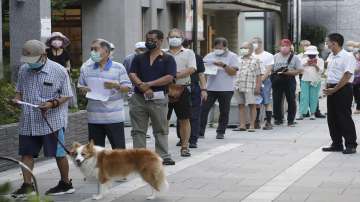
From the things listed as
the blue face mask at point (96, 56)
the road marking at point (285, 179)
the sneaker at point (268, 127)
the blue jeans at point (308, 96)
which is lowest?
the road marking at point (285, 179)

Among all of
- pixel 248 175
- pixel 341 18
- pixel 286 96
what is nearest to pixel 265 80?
pixel 286 96

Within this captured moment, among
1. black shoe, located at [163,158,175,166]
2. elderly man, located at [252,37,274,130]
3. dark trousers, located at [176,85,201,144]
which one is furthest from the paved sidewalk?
elderly man, located at [252,37,274,130]

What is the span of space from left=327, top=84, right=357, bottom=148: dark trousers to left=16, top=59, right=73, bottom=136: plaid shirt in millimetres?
5398

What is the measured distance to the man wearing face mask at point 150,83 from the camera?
11.0m

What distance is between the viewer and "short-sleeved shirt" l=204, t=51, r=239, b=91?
15.7 metres

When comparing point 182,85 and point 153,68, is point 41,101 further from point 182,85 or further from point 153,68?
point 182,85

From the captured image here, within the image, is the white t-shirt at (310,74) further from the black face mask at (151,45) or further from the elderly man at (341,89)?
the black face mask at (151,45)

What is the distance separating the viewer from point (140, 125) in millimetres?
11047

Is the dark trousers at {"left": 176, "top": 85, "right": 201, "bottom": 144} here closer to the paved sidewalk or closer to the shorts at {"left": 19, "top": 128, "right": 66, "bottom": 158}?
the paved sidewalk

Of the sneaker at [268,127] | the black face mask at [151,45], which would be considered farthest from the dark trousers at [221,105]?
the black face mask at [151,45]

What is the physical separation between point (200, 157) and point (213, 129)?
16.3ft

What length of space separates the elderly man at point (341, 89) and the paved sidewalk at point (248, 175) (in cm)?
41

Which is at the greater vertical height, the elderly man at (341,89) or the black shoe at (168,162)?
the elderly man at (341,89)

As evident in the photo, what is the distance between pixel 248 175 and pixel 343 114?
285 cm
